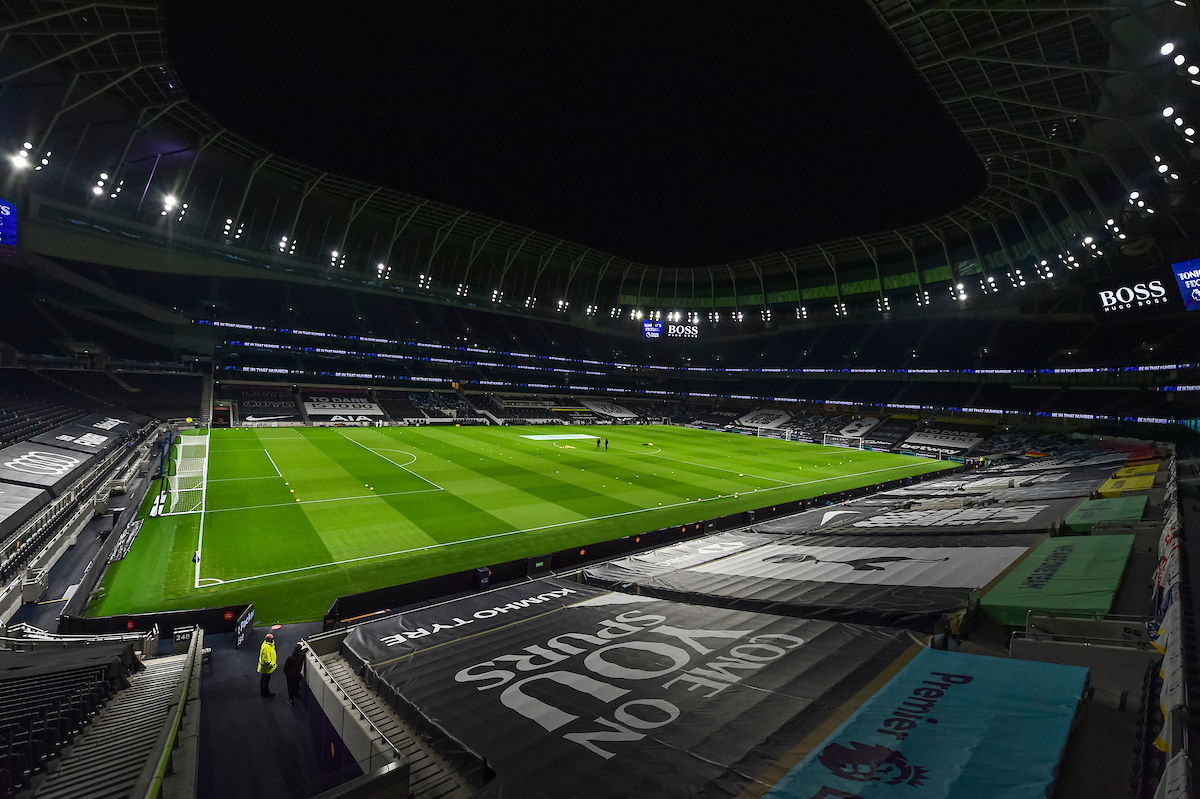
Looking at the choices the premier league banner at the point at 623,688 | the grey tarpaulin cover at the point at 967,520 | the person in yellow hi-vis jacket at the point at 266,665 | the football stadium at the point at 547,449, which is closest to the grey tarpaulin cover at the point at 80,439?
the football stadium at the point at 547,449

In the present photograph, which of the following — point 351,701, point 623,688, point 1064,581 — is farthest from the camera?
point 1064,581

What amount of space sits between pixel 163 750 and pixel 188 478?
25.4m

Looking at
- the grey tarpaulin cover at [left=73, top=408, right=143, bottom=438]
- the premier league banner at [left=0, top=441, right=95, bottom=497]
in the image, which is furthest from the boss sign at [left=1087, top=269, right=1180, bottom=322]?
the grey tarpaulin cover at [left=73, top=408, right=143, bottom=438]

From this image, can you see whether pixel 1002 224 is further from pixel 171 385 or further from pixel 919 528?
pixel 171 385

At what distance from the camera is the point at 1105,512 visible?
1288cm

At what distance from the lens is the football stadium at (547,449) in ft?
17.0

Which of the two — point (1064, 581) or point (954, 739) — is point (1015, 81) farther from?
point (954, 739)

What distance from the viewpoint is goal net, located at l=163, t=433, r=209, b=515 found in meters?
21.3

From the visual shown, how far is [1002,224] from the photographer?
51844mm

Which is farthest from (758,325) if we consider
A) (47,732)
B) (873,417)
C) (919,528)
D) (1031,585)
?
(47,732)

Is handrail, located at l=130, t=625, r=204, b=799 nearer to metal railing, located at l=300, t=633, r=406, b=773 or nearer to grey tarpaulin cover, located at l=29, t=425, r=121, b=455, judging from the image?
metal railing, located at l=300, t=633, r=406, b=773

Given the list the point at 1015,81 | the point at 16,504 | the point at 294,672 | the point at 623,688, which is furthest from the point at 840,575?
the point at 1015,81

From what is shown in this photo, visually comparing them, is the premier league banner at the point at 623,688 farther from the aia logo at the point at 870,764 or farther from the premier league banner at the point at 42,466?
the premier league banner at the point at 42,466

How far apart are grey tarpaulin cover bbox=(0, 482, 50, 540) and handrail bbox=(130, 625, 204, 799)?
10.7 m
